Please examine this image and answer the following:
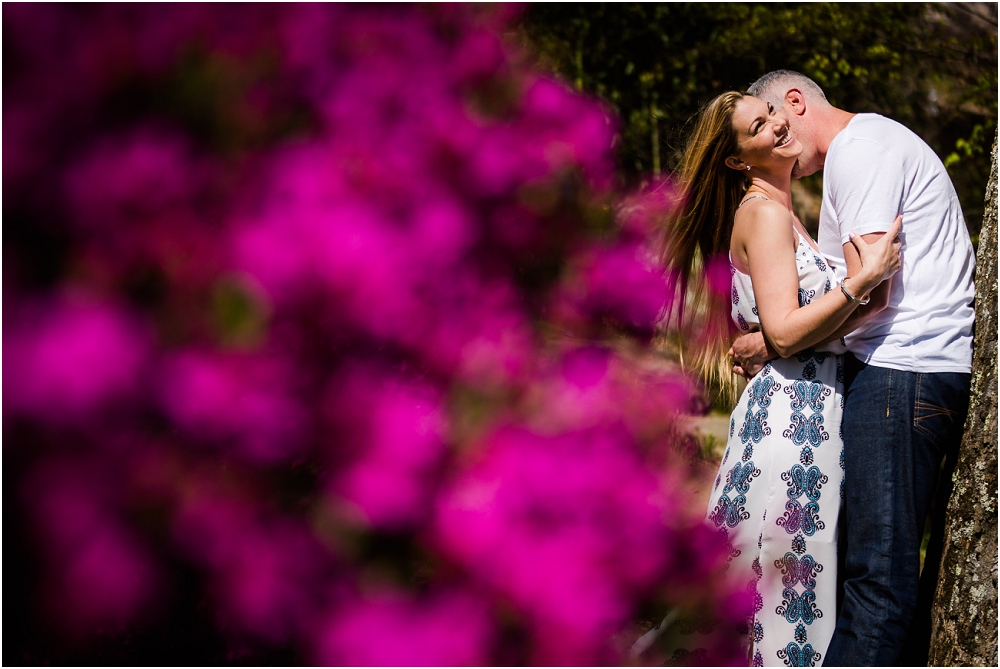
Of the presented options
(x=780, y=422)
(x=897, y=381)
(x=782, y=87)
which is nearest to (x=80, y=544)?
(x=780, y=422)

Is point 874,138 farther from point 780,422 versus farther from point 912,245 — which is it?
point 780,422

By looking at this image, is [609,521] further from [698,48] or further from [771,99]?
[698,48]

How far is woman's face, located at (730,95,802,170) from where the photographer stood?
1.64m

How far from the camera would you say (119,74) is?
3.28ft

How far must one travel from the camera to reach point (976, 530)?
4.64 ft

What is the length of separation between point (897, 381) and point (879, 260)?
0.25m

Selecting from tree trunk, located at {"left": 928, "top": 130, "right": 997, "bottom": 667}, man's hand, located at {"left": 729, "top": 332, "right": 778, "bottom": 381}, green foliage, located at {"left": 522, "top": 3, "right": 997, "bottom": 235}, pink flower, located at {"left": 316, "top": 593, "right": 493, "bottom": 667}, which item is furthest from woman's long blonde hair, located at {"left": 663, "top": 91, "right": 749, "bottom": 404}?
green foliage, located at {"left": 522, "top": 3, "right": 997, "bottom": 235}

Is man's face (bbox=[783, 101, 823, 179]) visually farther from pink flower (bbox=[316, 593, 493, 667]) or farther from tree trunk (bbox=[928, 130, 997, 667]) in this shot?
pink flower (bbox=[316, 593, 493, 667])

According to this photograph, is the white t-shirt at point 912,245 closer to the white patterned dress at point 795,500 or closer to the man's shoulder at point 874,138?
the man's shoulder at point 874,138

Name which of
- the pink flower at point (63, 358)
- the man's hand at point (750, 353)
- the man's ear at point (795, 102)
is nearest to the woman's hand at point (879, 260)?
the man's hand at point (750, 353)

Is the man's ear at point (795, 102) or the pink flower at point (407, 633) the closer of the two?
the pink flower at point (407, 633)

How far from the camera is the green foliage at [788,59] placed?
11.7 ft

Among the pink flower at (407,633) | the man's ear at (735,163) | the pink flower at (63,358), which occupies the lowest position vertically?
the pink flower at (407,633)

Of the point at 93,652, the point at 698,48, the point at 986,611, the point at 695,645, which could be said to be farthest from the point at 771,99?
the point at 698,48
